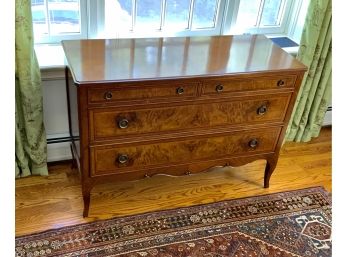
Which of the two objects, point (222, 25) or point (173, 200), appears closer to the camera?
point (173, 200)

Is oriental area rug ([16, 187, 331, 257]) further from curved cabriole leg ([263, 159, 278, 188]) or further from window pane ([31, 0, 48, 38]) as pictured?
window pane ([31, 0, 48, 38])

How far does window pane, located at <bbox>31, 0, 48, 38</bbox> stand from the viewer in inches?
79.0

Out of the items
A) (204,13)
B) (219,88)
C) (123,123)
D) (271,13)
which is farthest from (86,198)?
(271,13)

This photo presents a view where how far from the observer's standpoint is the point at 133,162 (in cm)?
187

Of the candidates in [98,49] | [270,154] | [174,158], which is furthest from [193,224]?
[98,49]

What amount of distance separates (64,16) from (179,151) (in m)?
0.99

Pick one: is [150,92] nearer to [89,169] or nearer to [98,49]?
[98,49]

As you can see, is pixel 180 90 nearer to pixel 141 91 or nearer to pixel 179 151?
pixel 141 91

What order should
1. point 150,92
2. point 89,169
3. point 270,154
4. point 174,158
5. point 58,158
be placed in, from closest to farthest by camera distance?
point 150,92, point 89,169, point 174,158, point 270,154, point 58,158

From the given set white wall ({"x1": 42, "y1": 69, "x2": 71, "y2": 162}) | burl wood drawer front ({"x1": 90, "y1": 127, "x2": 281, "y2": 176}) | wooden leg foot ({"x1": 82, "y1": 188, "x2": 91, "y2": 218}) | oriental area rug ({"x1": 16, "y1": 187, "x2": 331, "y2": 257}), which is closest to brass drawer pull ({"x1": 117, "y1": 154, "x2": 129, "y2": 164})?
burl wood drawer front ({"x1": 90, "y1": 127, "x2": 281, "y2": 176})

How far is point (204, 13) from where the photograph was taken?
2344 mm

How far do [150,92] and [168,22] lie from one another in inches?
31.4
